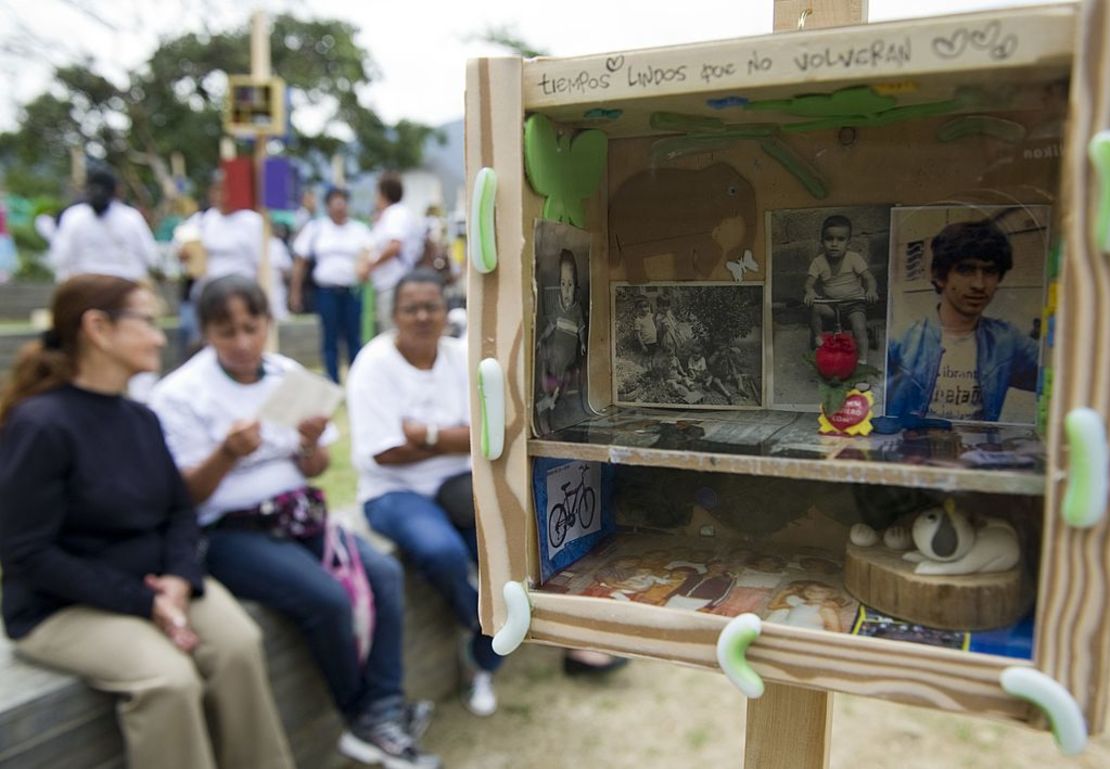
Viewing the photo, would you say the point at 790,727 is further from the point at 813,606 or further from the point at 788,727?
the point at 813,606

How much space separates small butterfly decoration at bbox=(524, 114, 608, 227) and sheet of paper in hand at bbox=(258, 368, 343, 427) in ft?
4.16

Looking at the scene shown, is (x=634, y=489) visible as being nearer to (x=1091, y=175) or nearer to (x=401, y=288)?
(x=1091, y=175)

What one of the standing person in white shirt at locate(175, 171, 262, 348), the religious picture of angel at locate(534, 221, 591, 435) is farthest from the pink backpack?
the standing person in white shirt at locate(175, 171, 262, 348)

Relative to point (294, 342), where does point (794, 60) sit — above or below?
above

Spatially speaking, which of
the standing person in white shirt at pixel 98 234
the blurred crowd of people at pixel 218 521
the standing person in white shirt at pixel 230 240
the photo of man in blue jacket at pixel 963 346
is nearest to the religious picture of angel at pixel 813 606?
the photo of man in blue jacket at pixel 963 346

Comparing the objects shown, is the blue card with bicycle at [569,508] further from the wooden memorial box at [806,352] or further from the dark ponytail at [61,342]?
the dark ponytail at [61,342]

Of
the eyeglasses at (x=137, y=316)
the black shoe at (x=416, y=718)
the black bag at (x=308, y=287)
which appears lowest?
the black shoe at (x=416, y=718)

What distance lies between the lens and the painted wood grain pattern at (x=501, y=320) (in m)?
0.94

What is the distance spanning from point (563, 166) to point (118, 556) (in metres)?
1.40

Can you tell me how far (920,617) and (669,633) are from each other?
27 cm

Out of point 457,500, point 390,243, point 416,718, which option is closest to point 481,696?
point 416,718

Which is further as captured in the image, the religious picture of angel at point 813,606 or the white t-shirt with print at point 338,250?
the white t-shirt with print at point 338,250

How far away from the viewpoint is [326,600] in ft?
6.88

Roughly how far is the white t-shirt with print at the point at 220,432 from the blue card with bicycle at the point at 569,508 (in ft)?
4.21
